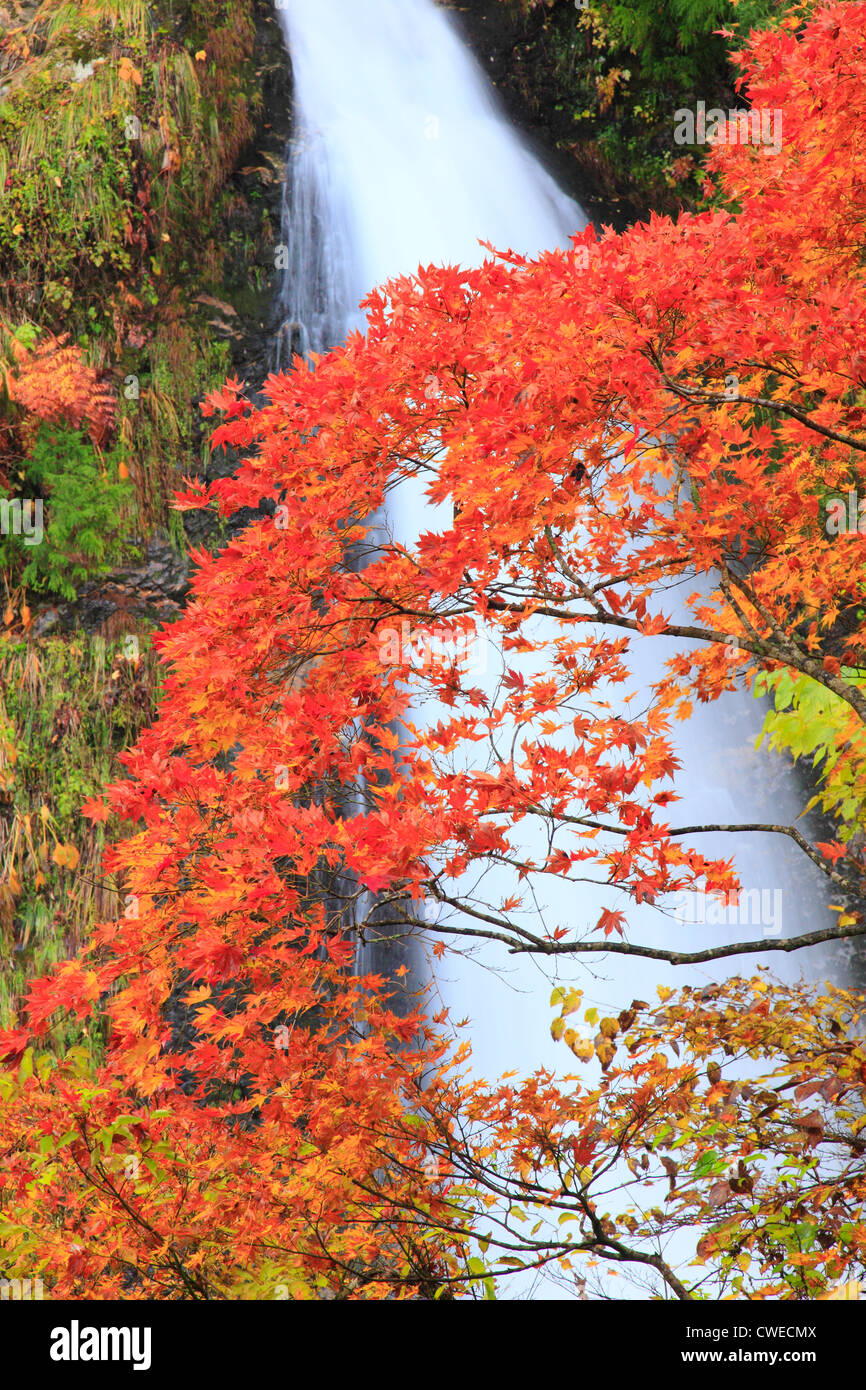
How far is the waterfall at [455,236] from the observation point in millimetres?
8609

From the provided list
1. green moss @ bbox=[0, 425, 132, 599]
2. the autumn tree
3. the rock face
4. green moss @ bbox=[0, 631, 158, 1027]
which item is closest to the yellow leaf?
green moss @ bbox=[0, 425, 132, 599]

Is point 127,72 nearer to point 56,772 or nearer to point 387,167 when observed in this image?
point 387,167

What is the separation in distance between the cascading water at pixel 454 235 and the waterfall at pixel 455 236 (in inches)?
0.6

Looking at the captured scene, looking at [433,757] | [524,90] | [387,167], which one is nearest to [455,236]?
[387,167]

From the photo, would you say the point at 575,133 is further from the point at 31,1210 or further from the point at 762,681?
the point at 31,1210

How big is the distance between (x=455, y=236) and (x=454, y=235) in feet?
0.05

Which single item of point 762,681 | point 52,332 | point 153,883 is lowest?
point 153,883

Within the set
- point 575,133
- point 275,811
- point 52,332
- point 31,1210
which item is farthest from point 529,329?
point 575,133

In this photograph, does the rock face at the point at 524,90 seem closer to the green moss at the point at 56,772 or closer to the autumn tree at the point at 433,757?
the autumn tree at the point at 433,757

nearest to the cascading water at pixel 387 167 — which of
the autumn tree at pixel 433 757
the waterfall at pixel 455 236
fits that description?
the waterfall at pixel 455 236

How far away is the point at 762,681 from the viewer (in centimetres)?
834

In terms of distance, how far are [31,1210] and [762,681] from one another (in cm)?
652

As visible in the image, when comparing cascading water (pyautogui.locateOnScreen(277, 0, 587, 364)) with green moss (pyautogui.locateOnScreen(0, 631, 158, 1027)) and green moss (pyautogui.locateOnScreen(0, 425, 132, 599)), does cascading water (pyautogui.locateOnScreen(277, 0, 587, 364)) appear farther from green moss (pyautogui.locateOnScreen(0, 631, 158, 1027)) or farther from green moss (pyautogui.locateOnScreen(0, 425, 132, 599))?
green moss (pyautogui.locateOnScreen(0, 631, 158, 1027))
